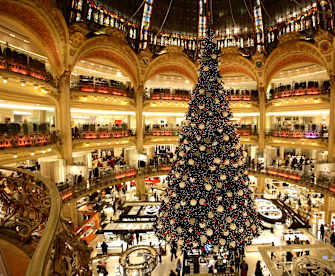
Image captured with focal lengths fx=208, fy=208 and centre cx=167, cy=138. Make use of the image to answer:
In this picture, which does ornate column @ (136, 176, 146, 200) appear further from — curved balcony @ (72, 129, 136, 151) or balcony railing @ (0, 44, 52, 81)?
balcony railing @ (0, 44, 52, 81)

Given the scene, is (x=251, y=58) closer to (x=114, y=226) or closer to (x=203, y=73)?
(x=203, y=73)

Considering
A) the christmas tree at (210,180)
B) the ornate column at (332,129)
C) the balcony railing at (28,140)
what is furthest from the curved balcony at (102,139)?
the ornate column at (332,129)

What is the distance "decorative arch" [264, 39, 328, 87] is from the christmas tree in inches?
572

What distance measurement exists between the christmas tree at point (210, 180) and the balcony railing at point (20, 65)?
31.2ft

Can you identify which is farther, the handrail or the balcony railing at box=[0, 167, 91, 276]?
the balcony railing at box=[0, 167, 91, 276]

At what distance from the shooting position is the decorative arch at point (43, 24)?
11.3 metres

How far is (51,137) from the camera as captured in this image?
13.5 m

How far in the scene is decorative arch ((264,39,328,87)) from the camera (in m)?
16.5

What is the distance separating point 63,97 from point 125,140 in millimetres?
6742

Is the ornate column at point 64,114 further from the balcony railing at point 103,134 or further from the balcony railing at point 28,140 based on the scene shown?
the balcony railing at point 103,134

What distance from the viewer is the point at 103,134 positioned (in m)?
17.5

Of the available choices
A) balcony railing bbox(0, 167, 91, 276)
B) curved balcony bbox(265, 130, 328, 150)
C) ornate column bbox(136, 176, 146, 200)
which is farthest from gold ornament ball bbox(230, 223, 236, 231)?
ornate column bbox(136, 176, 146, 200)

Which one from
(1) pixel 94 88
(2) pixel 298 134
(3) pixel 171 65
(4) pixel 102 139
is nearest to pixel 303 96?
(2) pixel 298 134

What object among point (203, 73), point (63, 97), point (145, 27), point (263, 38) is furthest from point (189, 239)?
point (263, 38)
